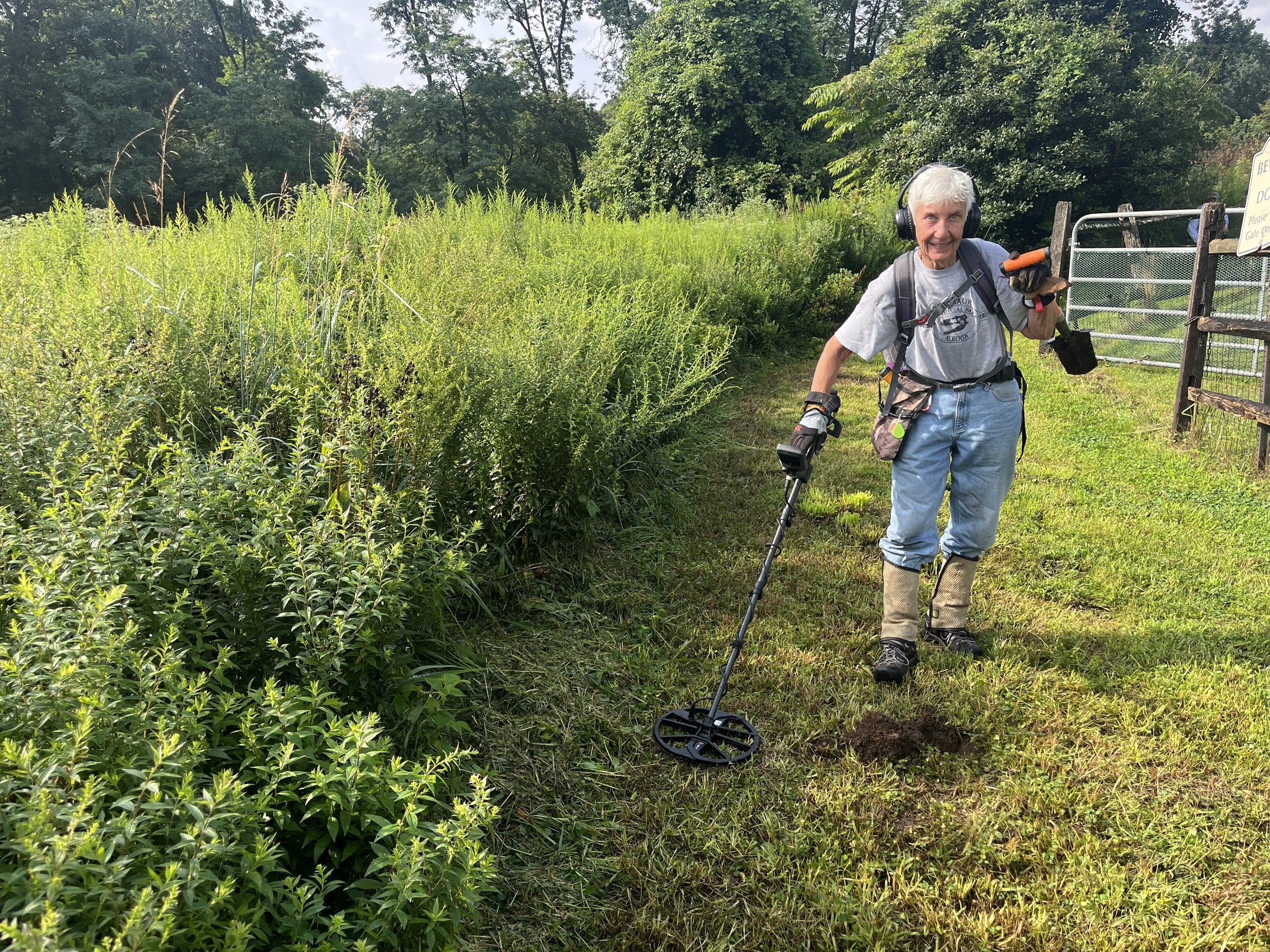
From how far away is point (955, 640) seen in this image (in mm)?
3859

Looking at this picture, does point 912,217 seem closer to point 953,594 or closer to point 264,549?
point 953,594

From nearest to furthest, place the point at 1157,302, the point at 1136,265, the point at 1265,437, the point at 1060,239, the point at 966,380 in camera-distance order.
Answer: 1. the point at 966,380
2. the point at 1265,437
3. the point at 1136,265
4. the point at 1060,239
5. the point at 1157,302

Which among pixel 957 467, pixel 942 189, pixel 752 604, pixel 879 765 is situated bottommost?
pixel 879 765

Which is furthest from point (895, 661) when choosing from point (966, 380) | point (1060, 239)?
point (1060, 239)

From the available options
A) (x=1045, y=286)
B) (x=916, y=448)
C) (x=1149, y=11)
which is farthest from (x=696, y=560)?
(x=1149, y=11)

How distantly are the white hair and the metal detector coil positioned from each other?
121cm

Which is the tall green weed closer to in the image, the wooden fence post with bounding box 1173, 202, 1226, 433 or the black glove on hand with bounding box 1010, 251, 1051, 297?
the black glove on hand with bounding box 1010, 251, 1051, 297

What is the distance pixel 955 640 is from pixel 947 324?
5.12 ft

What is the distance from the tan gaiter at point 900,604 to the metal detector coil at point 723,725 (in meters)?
0.64

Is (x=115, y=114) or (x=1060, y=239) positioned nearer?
(x=1060, y=239)

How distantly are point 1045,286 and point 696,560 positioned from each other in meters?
2.36

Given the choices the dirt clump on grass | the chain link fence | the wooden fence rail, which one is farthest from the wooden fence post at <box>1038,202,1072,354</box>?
the dirt clump on grass

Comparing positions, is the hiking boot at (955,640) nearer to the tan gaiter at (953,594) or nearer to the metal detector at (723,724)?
→ the tan gaiter at (953,594)

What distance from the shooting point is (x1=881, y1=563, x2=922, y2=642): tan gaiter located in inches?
144
